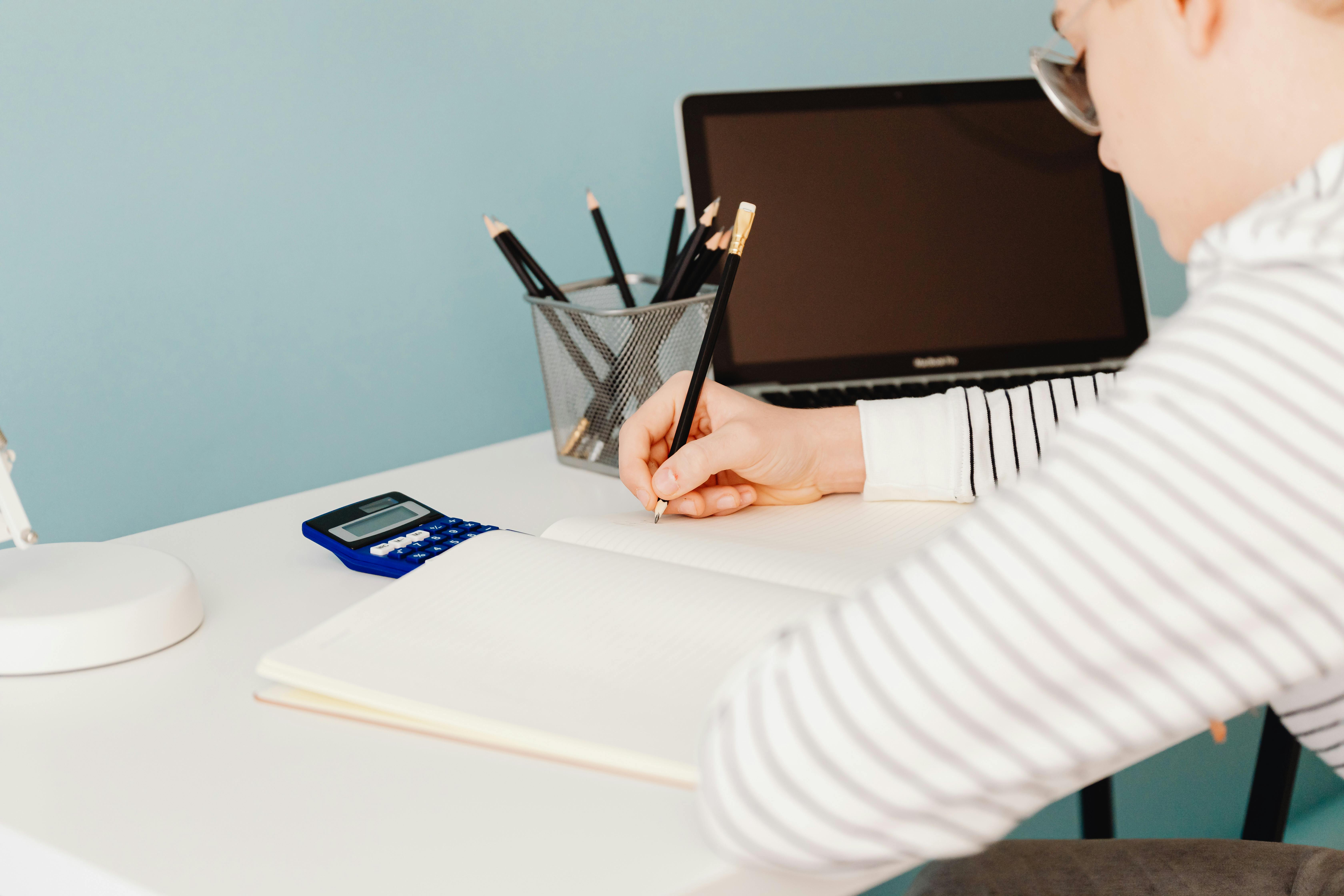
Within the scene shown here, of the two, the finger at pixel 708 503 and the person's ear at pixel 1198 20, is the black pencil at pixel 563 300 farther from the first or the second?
the person's ear at pixel 1198 20

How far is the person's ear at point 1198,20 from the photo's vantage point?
0.43 meters

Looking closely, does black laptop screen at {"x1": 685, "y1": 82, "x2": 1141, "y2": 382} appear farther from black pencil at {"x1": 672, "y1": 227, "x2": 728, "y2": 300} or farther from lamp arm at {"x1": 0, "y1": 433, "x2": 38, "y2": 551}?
lamp arm at {"x1": 0, "y1": 433, "x2": 38, "y2": 551}

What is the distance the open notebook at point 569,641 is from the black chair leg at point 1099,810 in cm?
53

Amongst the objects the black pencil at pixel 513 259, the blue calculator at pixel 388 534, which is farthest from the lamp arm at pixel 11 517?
the black pencil at pixel 513 259

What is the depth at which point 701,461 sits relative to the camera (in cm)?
70

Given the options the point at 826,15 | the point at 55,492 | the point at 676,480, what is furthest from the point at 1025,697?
the point at 826,15

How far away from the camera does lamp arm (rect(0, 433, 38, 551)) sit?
562 millimetres

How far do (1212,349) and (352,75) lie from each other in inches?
31.1

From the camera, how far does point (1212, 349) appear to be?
1.15ft

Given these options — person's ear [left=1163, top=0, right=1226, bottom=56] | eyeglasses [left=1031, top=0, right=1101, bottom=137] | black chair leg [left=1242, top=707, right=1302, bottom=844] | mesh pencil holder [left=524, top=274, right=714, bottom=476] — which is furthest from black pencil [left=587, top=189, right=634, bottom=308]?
black chair leg [left=1242, top=707, right=1302, bottom=844]

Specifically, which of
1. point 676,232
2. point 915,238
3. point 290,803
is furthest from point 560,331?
point 290,803

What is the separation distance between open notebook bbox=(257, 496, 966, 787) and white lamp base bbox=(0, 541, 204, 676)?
0.31ft

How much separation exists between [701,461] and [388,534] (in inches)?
8.1

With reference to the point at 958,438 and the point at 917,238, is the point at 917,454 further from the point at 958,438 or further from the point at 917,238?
the point at 917,238
